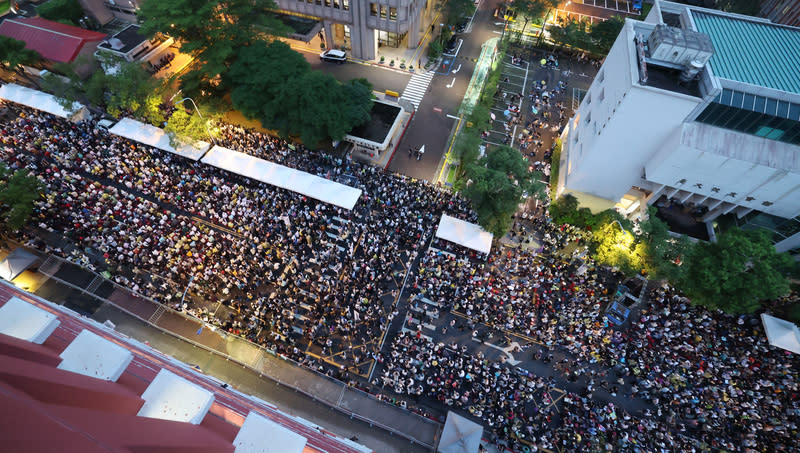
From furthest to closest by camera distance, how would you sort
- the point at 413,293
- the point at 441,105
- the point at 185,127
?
the point at 441,105 → the point at 185,127 → the point at 413,293

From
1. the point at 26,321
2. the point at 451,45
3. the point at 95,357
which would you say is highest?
the point at 451,45

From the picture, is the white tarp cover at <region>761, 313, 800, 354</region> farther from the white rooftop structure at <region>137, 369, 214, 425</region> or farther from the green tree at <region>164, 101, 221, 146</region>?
the green tree at <region>164, 101, 221, 146</region>

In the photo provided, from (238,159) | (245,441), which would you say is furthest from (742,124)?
(238,159)

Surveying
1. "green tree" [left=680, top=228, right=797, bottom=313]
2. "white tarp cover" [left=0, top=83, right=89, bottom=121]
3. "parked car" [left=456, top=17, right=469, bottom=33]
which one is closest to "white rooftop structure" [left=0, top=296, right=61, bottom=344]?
"white tarp cover" [left=0, top=83, right=89, bottom=121]

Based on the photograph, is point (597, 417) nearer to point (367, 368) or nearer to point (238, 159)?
point (367, 368)

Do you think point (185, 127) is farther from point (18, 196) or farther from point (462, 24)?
point (462, 24)

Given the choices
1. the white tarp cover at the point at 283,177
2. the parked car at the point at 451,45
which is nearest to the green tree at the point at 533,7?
the parked car at the point at 451,45

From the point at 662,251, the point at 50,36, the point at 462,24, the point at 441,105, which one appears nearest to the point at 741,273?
the point at 662,251
